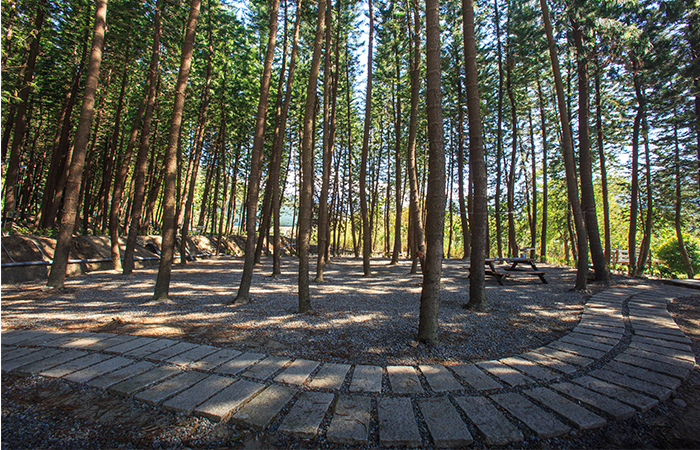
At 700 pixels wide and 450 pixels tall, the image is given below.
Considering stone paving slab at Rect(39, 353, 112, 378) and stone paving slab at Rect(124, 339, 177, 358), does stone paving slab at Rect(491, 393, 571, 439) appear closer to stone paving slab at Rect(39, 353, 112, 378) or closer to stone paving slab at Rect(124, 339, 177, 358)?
stone paving slab at Rect(124, 339, 177, 358)

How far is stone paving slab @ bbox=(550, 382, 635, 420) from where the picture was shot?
214cm

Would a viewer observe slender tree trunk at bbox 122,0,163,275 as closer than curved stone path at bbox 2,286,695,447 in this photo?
No

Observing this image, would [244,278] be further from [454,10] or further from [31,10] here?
[454,10]

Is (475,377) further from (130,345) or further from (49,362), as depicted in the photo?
(49,362)

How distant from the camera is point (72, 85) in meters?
10.6

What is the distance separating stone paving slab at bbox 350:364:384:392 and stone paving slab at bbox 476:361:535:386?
3.59 ft

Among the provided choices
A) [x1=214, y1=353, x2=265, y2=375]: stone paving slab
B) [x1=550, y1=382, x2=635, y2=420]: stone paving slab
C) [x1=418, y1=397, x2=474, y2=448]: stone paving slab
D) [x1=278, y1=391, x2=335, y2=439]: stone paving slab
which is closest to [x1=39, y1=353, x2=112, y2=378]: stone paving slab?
[x1=214, y1=353, x2=265, y2=375]: stone paving slab

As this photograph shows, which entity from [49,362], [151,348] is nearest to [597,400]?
[151,348]

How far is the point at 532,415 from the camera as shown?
211 centimetres

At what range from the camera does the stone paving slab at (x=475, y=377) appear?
2.51 m

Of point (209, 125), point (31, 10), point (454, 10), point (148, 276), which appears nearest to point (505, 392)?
point (148, 276)

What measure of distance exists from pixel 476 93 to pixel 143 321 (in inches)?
274

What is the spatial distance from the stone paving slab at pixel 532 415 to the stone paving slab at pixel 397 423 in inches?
30.0

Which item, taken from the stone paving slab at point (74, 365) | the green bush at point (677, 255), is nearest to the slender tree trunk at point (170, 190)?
the stone paving slab at point (74, 365)
